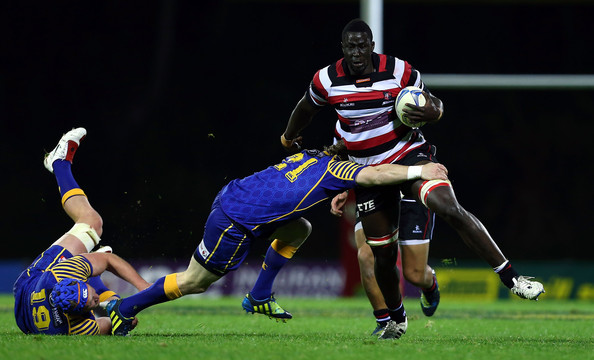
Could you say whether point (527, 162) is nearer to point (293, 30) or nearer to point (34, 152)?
point (293, 30)

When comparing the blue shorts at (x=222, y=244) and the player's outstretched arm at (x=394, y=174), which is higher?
the player's outstretched arm at (x=394, y=174)

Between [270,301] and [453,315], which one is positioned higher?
[270,301]

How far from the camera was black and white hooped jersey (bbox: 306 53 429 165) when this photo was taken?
608 centimetres

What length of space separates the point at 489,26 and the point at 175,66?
7.06 metres

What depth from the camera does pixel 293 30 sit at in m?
20.1

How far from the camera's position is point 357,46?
6.02 meters

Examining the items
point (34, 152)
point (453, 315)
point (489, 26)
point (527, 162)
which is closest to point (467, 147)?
point (527, 162)

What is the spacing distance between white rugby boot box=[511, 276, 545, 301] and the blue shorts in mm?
1733

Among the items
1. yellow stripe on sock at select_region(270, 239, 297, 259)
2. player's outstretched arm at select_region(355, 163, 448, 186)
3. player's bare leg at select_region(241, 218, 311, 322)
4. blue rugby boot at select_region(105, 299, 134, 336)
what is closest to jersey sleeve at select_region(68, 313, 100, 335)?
blue rugby boot at select_region(105, 299, 134, 336)

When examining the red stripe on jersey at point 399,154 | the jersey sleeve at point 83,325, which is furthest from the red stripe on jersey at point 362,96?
the jersey sleeve at point 83,325

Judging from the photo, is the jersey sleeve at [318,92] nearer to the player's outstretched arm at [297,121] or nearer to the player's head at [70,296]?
the player's outstretched arm at [297,121]

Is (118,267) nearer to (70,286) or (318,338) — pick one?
(70,286)

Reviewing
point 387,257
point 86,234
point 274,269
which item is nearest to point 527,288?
point 387,257

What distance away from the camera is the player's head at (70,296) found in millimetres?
5551
